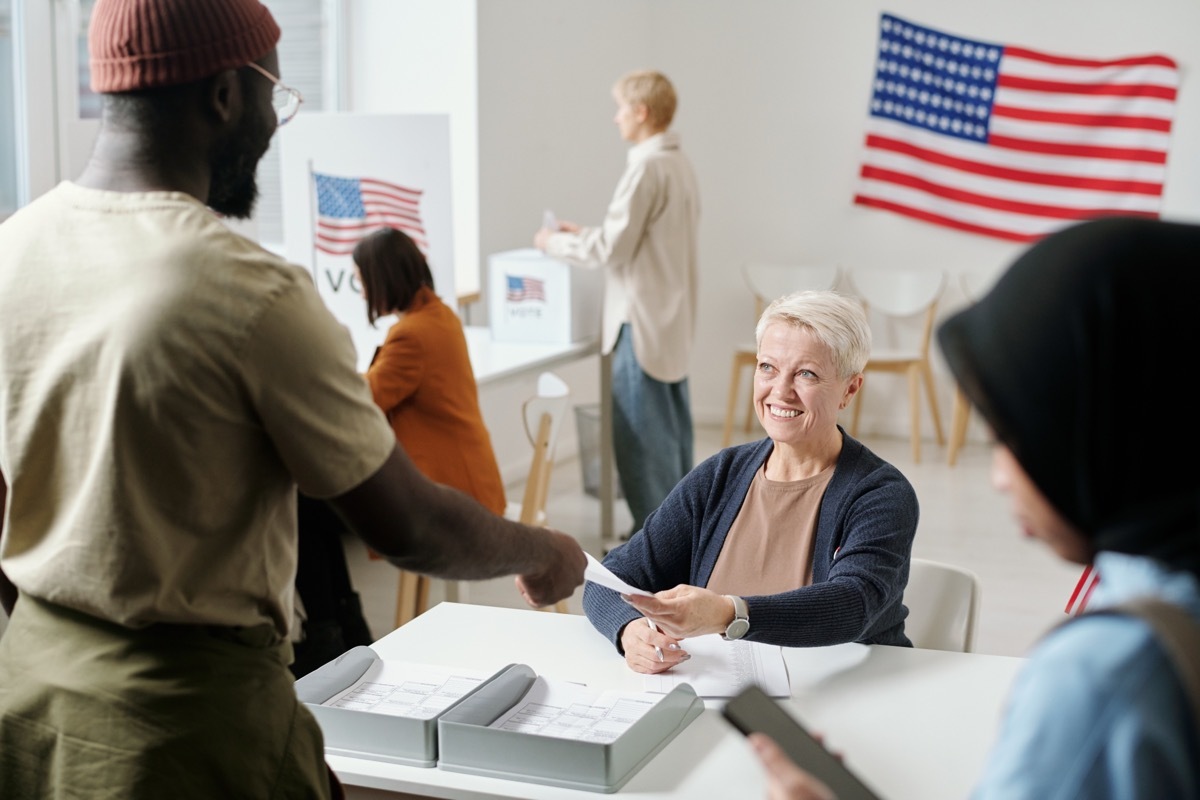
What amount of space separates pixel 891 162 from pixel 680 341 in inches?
108

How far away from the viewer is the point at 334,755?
156 centimetres

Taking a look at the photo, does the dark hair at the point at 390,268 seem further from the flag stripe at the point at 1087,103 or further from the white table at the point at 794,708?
the flag stripe at the point at 1087,103

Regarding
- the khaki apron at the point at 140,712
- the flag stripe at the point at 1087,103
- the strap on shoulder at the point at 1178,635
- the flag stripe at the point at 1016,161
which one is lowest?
the khaki apron at the point at 140,712

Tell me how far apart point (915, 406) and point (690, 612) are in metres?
4.99

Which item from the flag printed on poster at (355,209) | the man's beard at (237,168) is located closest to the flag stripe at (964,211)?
the flag printed on poster at (355,209)

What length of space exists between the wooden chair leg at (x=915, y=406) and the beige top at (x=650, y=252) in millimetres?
2048

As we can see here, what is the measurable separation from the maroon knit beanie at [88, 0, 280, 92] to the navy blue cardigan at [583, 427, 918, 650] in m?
1.05

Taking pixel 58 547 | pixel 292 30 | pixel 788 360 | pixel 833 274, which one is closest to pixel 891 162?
pixel 833 274

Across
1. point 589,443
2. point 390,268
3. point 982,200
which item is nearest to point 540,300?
point 589,443

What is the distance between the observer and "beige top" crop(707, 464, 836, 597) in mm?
2125

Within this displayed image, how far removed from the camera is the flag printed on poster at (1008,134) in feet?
21.8

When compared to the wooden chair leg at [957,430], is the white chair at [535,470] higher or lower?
higher

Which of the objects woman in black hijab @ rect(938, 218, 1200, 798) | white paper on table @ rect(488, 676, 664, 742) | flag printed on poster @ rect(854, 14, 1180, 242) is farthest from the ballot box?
woman in black hijab @ rect(938, 218, 1200, 798)

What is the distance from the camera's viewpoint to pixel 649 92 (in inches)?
186
